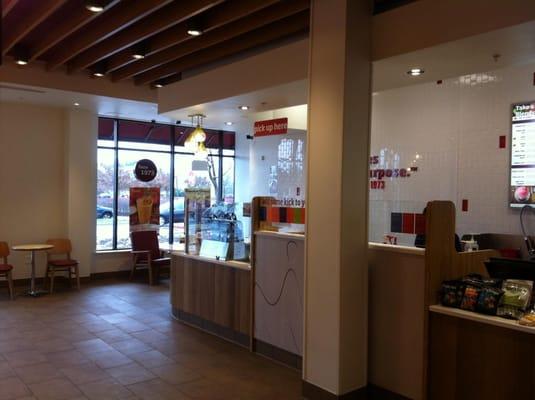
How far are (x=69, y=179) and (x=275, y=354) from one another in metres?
5.45

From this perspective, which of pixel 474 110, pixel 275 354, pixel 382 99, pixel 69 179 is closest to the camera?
pixel 275 354

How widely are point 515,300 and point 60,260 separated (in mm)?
7173

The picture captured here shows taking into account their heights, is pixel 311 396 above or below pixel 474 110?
below

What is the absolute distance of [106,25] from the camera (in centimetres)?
482

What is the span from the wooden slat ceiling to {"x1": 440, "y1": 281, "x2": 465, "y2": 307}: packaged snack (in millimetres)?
2544

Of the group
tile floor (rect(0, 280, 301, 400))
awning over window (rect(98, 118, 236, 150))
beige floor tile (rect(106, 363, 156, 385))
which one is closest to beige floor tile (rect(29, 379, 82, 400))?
tile floor (rect(0, 280, 301, 400))

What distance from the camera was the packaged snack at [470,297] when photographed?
3100mm

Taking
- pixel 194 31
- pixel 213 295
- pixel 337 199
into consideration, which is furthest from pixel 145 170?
Result: pixel 337 199

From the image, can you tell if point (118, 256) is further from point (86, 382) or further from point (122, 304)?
point (86, 382)

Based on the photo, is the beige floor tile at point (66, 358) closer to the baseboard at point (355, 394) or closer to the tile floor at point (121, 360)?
the tile floor at point (121, 360)

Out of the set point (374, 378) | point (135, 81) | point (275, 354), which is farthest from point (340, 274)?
point (135, 81)

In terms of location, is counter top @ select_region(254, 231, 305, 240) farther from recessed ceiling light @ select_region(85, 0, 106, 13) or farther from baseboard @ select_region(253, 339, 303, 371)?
recessed ceiling light @ select_region(85, 0, 106, 13)

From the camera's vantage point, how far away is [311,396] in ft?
12.6

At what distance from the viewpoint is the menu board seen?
17.3ft
